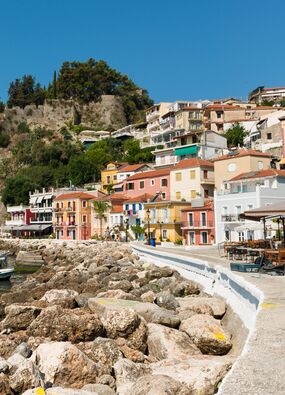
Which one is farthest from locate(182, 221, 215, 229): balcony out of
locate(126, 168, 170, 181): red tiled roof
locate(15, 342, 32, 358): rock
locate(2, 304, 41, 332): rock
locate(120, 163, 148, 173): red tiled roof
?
locate(15, 342, 32, 358): rock

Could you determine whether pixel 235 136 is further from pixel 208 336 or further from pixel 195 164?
pixel 208 336

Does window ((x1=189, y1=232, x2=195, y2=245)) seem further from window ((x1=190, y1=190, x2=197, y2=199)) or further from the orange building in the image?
the orange building

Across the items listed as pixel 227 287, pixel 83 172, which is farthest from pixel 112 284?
pixel 83 172

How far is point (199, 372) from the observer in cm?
821

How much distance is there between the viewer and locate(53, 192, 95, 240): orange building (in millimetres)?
62812

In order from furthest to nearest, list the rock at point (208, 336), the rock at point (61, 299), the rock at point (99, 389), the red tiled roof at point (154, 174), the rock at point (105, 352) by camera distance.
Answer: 1. the red tiled roof at point (154, 174)
2. the rock at point (61, 299)
3. the rock at point (208, 336)
4. the rock at point (105, 352)
5. the rock at point (99, 389)

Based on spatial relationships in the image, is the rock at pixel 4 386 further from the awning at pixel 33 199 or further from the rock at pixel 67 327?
the awning at pixel 33 199

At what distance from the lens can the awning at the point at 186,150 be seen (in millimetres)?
62656

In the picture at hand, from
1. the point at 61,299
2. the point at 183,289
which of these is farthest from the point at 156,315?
the point at 183,289

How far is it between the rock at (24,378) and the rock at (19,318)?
187 inches

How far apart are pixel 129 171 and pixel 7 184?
104 ft

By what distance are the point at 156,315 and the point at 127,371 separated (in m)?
3.61

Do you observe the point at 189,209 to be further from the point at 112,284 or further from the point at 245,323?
the point at 245,323

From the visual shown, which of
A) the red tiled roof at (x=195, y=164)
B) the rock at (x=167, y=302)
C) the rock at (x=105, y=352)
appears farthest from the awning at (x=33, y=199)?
the rock at (x=105, y=352)
